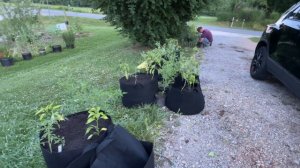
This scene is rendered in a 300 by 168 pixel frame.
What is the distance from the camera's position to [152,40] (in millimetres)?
6820

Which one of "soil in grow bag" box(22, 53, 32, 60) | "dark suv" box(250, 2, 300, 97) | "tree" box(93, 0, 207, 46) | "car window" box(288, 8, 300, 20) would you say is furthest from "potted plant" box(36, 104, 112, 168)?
"soil in grow bag" box(22, 53, 32, 60)

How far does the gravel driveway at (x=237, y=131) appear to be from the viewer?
2518 millimetres

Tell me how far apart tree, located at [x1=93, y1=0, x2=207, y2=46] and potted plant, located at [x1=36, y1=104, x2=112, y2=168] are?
412cm

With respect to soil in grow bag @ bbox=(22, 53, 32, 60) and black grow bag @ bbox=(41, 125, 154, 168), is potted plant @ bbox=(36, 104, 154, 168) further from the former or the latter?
soil in grow bag @ bbox=(22, 53, 32, 60)

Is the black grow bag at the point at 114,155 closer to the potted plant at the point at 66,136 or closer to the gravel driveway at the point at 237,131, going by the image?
the potted plant at the point at 66,136

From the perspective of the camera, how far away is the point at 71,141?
2.16 meters

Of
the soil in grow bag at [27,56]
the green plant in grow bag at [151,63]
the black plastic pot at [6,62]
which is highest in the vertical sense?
the green plant in grow bag at [151,63]

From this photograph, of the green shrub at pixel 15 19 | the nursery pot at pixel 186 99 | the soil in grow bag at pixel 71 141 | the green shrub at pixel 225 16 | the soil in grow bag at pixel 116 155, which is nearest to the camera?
the soil in grow bag at pixel 116 155

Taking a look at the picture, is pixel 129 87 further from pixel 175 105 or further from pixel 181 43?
pixel 181 43

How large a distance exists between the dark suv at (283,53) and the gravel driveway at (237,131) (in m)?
0.39

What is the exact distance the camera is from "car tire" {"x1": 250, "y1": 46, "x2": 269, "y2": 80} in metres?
4.42

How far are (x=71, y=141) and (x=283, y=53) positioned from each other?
10.9 feet

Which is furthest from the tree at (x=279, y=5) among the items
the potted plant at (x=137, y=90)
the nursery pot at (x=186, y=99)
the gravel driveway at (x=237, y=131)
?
the potted plant at (x=137, y=90)

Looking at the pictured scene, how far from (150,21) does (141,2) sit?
55 cm
